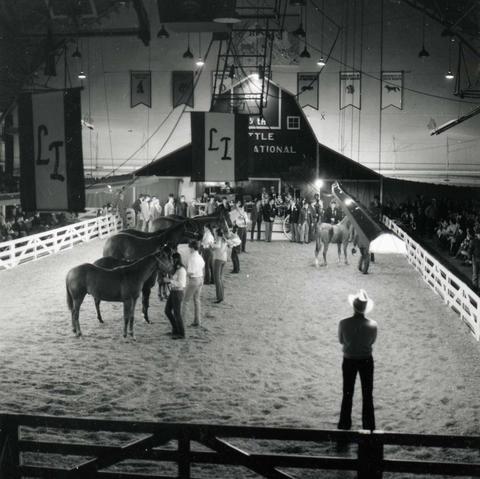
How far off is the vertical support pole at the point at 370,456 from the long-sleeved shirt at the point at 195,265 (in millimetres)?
6983

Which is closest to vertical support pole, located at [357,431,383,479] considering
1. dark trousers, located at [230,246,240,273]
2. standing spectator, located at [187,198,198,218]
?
dark trousers, located at [230,246,240,273]

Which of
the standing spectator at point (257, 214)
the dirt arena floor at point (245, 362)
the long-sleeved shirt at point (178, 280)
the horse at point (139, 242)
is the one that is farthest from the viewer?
the standing spectator at point (257, 214)

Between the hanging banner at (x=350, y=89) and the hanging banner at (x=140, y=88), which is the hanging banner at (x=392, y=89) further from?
the hanging banner at (x=140, y=88)

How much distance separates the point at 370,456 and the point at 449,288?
32.1 ft

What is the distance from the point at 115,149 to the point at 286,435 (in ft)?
105

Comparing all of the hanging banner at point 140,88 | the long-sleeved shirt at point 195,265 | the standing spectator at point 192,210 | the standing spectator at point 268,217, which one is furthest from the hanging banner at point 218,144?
the hanging banner at point 140,88

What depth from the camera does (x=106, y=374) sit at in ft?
32.7

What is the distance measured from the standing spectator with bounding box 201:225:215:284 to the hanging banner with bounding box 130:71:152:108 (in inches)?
792

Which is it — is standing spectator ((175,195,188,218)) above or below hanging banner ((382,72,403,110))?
below

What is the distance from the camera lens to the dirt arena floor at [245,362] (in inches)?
338

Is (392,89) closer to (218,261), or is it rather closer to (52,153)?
(218,261)

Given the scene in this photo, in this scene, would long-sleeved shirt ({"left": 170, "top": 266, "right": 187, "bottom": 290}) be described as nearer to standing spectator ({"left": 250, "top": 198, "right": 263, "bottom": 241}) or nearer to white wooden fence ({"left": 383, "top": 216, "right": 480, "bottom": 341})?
white wooden fence ({"left": 383, "top": 216, "right": 480, "bottom": 341})

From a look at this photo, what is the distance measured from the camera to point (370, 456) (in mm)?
5480

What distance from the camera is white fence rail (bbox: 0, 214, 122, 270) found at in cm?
1950
